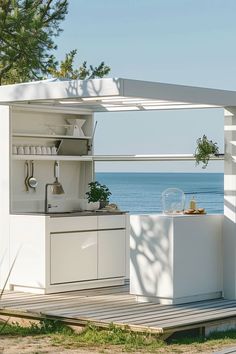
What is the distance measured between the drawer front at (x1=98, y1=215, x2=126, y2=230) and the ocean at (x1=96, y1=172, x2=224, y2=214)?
2584cm

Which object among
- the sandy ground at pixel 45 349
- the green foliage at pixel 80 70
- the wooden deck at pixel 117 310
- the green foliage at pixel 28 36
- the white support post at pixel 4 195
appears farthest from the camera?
the green foliage at pixel 80 70

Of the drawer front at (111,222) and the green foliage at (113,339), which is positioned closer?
the green foliage at (113,339)

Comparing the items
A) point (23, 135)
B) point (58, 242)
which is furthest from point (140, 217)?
point (23, 135)

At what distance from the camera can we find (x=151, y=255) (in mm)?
10867

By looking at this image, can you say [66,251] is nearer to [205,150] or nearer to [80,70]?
[205,150]

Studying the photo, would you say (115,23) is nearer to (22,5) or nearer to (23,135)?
(22,5)

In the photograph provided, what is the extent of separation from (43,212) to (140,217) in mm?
1795

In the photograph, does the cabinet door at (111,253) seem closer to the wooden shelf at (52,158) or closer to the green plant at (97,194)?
the green plant at (97,194)

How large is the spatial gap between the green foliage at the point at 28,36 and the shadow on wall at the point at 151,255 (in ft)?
23.7

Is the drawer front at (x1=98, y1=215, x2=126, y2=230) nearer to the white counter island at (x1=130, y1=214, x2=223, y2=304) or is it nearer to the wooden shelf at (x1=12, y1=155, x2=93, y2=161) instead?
the wooden shelf at (x1=12, y1=155, x2=93, y2=161)

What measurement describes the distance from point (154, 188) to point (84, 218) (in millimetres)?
40399

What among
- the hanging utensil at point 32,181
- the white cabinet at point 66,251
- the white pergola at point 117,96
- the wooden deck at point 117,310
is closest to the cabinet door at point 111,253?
the white cabinet at point 66,251

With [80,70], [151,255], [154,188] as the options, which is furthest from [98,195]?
[154,188]

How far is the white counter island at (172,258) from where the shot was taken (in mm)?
10742
